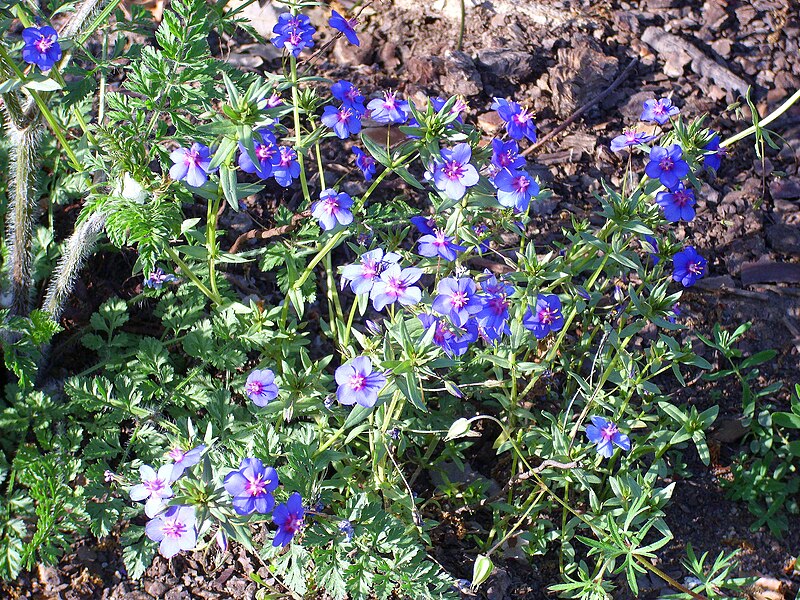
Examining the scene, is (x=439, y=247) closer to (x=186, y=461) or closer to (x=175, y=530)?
(x=186, y=461)

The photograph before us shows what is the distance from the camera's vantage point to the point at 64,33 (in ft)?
9.11

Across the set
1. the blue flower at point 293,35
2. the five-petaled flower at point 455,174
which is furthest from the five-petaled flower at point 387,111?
the five-petaled flower at point 455,174

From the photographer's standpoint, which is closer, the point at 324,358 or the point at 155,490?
the point at 155,490

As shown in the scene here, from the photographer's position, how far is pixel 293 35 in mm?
2674

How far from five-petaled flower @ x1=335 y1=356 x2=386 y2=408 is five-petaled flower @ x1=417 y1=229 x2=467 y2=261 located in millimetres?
391

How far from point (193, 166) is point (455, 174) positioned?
76 cm

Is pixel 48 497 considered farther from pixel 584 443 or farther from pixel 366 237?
pixel 584 443

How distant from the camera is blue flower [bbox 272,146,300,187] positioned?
8.61 feet

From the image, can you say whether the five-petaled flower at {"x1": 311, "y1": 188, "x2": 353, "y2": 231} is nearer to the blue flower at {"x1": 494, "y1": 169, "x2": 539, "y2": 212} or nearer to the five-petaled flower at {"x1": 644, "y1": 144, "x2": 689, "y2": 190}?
the blue flower at {"x1": 494, "y1": 169, "x2": 539, "y2": 212}

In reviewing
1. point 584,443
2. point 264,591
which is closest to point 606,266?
point 584,443

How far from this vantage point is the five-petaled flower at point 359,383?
2.23m

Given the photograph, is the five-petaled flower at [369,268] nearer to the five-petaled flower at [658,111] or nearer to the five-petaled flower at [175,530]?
the five-petaled flower at [175,530]

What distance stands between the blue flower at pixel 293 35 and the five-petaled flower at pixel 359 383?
1090 mm

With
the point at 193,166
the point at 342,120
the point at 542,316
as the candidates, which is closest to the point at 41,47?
the point at 193,166
